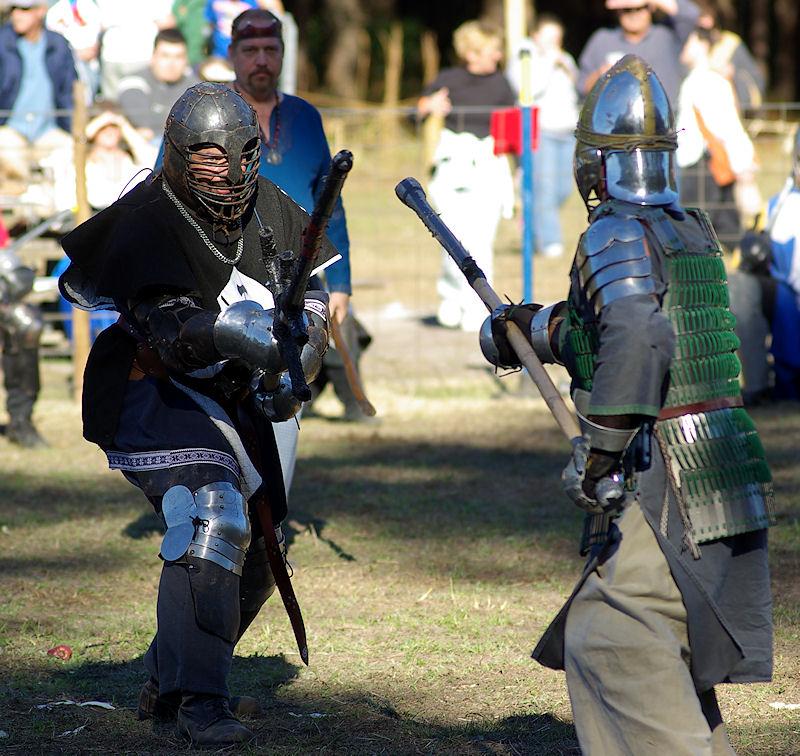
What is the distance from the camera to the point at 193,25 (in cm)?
1209

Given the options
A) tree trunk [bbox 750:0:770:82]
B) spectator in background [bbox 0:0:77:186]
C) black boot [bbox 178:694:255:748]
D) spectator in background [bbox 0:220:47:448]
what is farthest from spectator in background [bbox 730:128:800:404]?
tree trunk [bbox 750:0:770:82]

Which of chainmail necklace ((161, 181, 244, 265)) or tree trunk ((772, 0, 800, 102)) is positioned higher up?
tree trunk ((772, 0, 800, 102))

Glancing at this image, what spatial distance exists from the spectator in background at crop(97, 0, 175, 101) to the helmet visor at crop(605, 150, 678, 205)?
7.92 metres

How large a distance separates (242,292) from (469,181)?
692 cm

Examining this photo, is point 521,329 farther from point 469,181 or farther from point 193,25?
point 193,25

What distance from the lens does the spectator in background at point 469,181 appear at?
10.6 metres

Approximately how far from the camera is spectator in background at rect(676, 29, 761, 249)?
1047 centimetres

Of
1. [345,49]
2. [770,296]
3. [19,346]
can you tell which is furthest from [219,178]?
[345,49]

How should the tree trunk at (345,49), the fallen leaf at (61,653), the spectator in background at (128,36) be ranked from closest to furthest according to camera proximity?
the fallen leaf at (61,653), the spectator in background at (128,36), the tree trunk at (345,49)

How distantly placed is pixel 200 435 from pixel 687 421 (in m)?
1.36

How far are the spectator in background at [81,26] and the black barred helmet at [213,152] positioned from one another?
773 centimetres

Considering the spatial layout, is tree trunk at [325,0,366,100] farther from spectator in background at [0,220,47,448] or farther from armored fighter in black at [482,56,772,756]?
armored fighter in black at [482,56,772,756]

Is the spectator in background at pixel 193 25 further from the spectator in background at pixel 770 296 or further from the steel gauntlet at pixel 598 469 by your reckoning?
the steel gauntlet at pixel 598 469

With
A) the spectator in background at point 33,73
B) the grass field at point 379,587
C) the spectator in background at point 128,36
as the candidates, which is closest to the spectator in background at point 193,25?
the spectator in background at point 128,36
